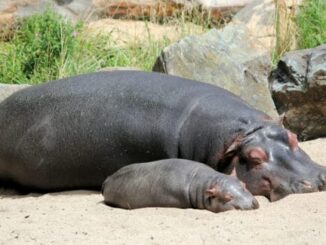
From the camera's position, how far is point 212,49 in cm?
815

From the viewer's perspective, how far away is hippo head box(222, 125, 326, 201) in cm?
552

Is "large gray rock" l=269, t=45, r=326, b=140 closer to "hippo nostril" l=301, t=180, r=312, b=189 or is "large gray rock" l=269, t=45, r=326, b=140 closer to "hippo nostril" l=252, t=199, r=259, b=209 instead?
"hippo nostril" l=301, t=180, r=312, b=189

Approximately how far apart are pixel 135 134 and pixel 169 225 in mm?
1439

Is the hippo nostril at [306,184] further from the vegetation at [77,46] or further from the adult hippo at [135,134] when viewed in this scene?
the vegetation at [77,46]

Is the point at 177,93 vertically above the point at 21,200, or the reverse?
the point at 177,93

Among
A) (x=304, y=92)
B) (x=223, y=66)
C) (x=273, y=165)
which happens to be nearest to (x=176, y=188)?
(x=273, y=165)

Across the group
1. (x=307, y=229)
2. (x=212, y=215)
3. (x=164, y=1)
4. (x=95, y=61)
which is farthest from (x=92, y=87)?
(x=164, y=1)

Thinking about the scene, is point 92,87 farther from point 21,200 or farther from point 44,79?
point 44,79

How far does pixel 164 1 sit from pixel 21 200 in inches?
218

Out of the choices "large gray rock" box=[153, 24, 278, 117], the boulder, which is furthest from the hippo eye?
the boulder

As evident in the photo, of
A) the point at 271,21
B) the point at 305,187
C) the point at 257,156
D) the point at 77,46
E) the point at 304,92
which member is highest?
the point at 257,156

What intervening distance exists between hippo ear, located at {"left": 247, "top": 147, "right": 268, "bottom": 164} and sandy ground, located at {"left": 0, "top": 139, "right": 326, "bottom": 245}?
25 cm

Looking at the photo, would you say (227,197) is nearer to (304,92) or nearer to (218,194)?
(218,194)

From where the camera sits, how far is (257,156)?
5637 millimetres
